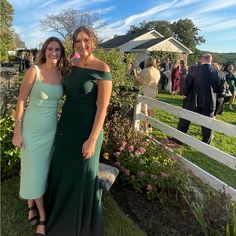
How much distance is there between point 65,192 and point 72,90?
40.1 inches

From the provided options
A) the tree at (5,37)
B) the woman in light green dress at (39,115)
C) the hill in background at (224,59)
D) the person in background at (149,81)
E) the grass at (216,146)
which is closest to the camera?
the woman in light green dress at (39,115)

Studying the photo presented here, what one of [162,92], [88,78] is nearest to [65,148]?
[88,78]

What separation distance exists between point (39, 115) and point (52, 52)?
64 cm

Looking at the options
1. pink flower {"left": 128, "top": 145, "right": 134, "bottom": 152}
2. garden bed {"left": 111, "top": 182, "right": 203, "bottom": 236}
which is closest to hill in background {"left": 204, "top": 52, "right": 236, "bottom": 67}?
pink flower {"left": 128, "top": 145, "right": 134, "bottom": 152}

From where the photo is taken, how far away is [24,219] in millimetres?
3693

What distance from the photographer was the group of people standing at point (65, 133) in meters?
2.88

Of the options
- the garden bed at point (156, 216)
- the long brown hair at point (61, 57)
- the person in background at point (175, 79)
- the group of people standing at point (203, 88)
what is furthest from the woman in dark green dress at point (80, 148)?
the person in background at point (175, 79)

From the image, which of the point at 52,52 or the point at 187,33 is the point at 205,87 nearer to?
the point at 52,52

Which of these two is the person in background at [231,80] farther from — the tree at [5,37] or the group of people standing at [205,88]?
the tree at [5,37]

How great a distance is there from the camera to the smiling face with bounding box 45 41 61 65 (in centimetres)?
314

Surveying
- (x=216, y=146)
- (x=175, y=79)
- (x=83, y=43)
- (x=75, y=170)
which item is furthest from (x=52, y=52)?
(x=175, y=79)

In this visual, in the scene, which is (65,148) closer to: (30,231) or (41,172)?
(41,172)

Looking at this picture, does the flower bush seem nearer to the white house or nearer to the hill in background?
the hill in background

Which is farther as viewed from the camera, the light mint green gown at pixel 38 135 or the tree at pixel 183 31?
the tree at pixel 183 31
